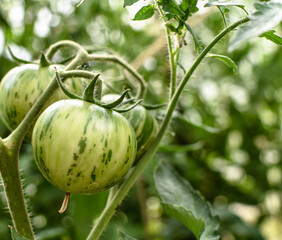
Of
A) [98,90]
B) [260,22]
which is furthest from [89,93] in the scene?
[260,22]

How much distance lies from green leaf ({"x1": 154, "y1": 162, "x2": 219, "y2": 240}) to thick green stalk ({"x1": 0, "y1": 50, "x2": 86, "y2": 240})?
0.68 feet

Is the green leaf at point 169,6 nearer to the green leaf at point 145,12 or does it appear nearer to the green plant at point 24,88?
the green leaf at point 145,12

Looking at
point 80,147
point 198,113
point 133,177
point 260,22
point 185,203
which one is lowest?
point 198,113

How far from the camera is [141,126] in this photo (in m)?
0.60

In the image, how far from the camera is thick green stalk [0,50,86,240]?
518 millimetres

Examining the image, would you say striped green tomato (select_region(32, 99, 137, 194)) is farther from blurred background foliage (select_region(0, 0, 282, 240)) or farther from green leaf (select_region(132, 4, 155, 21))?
blurred background foliage (select_region(0, 0, 282, 240))

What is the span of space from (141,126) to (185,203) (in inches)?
6.9

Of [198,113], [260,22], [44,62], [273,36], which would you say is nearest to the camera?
[260,22]

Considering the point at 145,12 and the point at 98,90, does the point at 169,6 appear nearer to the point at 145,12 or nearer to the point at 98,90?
the point at 145,12

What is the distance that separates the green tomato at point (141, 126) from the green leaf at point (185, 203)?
95 mm

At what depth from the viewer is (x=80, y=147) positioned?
45cm

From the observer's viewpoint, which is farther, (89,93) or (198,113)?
(198,113)

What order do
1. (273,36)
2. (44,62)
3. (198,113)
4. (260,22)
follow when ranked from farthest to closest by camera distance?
(198,113), (44,62), (273,36), (260,22)

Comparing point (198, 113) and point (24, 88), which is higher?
point (24, 88)
